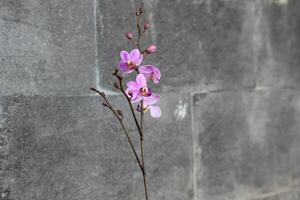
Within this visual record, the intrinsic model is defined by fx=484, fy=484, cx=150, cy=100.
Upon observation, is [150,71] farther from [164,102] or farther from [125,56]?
[164,102]

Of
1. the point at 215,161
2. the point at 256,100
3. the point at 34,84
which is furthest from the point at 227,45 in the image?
the point at 34,84

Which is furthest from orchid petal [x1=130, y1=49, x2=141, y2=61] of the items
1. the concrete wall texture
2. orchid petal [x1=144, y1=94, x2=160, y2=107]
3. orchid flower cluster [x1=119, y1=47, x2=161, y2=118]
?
the concrete wall texture

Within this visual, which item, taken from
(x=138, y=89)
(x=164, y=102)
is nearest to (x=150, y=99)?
(x=138, y=89)

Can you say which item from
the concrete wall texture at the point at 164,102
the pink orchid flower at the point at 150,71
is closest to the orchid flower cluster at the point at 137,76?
the pink orchid flower at the point at 150,71

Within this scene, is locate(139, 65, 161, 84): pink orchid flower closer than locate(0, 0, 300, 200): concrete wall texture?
Yes

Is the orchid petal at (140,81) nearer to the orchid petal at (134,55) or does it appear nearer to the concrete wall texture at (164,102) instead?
the orchid petal at (134,55)

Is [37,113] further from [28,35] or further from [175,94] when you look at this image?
[175,94]

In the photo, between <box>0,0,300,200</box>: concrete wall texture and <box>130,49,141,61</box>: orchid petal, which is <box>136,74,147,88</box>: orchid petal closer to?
<box>130,49,141,61</box>: orchid petal

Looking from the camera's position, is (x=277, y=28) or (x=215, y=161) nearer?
(x=215, y=161)
